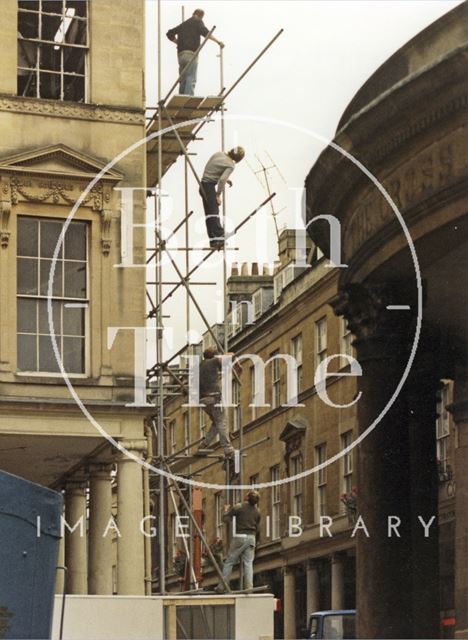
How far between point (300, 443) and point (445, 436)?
12.1 metres

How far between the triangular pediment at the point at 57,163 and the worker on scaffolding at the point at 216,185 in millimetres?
1557

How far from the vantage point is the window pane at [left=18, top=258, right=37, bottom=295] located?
1039 inches

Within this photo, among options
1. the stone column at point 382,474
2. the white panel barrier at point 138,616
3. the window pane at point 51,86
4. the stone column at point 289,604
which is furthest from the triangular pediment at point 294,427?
the stone column at point 382,474

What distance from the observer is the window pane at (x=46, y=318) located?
26.4 m

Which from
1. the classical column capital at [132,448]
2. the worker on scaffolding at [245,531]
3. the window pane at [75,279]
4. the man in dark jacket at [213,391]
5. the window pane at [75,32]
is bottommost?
the worker on scaffolding at [245,531]

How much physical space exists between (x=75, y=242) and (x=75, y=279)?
2.06 feet

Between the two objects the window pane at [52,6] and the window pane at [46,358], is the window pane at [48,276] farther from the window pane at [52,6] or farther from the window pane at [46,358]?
the window pane at [52,6]

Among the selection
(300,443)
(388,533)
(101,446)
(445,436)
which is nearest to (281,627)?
(300,443)

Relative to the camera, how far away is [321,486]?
162 feet

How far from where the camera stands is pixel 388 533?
46.0 ft

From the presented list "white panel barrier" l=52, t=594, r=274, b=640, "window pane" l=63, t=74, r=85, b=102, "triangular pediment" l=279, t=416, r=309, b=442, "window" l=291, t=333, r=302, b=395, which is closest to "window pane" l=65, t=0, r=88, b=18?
"window pane" l=63, t=74, r=85, b=102

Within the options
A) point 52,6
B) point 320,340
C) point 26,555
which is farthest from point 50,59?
point 320,340

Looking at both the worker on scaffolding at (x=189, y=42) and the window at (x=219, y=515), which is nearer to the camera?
the worker on scaffolding at (x=189, y=42)

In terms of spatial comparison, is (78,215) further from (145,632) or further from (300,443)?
(300,443)
